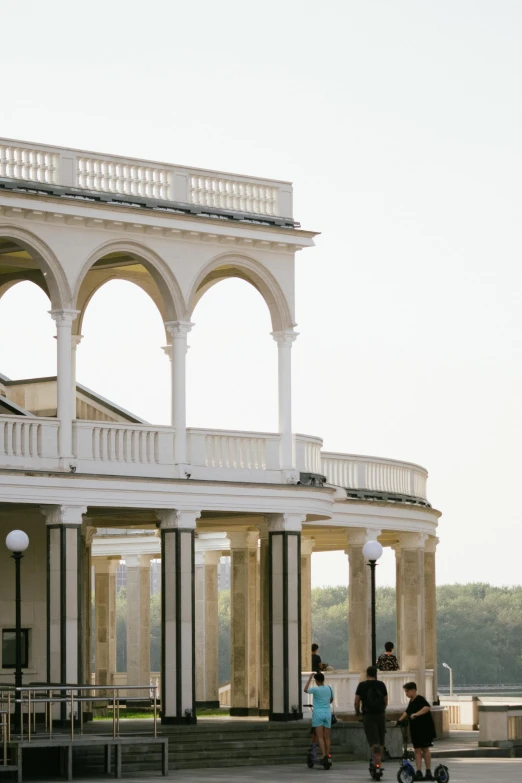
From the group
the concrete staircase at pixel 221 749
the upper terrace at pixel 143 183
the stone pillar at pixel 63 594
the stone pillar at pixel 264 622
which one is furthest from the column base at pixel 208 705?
the upper terrace at pixel 143 183

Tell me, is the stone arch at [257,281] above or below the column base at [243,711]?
above

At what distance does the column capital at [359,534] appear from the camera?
148 feet

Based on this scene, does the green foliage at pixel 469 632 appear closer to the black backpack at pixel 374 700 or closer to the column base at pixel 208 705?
the column base at pixel 208 705

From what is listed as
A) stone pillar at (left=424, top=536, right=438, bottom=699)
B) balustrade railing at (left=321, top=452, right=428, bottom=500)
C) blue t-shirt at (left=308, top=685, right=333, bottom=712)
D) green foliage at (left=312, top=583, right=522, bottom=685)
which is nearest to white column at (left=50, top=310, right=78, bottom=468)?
blue t-shirt at (left=308, top=685, right=333, bottom=712)

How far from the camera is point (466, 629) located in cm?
15462

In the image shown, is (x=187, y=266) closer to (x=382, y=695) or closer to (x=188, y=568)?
(x=188, y=568)

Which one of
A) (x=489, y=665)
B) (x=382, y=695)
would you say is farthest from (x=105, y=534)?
(x=489, y=665)

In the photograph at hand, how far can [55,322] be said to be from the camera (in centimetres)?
3697

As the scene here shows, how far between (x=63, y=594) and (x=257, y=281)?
27.3ft

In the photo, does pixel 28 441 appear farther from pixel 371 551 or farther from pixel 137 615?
pixel 137 615

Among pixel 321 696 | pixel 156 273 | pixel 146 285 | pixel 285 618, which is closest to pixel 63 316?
pixel 156 273

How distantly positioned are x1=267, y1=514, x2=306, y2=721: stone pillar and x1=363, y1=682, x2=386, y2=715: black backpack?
697cm

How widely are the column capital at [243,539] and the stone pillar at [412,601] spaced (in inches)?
149

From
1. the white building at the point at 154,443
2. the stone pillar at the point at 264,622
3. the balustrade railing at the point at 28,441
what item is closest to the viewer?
the balustrade railing at the point at 28,441
